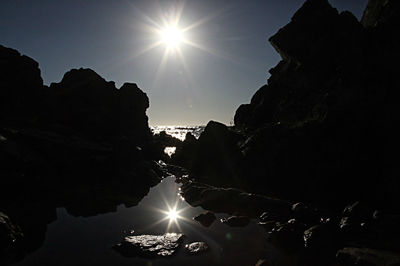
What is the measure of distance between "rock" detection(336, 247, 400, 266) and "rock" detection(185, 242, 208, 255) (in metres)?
8.50

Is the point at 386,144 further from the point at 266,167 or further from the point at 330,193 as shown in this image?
the point at 266,167

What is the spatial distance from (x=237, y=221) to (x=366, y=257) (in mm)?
10251

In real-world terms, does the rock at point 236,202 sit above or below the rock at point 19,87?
below

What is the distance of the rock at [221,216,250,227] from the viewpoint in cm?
2143

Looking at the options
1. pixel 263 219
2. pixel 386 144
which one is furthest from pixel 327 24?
pixel 263 219

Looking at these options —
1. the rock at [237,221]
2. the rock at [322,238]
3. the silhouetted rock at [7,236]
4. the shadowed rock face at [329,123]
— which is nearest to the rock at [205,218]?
the rock at [237,221]

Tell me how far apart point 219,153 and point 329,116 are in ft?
55.4

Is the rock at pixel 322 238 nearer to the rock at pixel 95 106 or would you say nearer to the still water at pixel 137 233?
the still water at pixel 137 233

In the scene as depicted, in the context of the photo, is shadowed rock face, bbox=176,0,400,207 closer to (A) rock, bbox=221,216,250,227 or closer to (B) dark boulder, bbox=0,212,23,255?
(A) rock, bbox=221,216,250,227

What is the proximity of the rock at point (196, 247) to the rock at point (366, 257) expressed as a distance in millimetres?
8496

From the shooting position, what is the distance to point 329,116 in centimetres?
2730

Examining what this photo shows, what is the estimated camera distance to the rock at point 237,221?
70.3 feet

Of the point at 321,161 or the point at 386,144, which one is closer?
the point at 386,144

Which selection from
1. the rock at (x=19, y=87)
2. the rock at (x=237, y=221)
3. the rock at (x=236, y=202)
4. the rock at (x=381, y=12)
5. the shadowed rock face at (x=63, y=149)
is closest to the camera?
the rock at (x=237, y=221)
